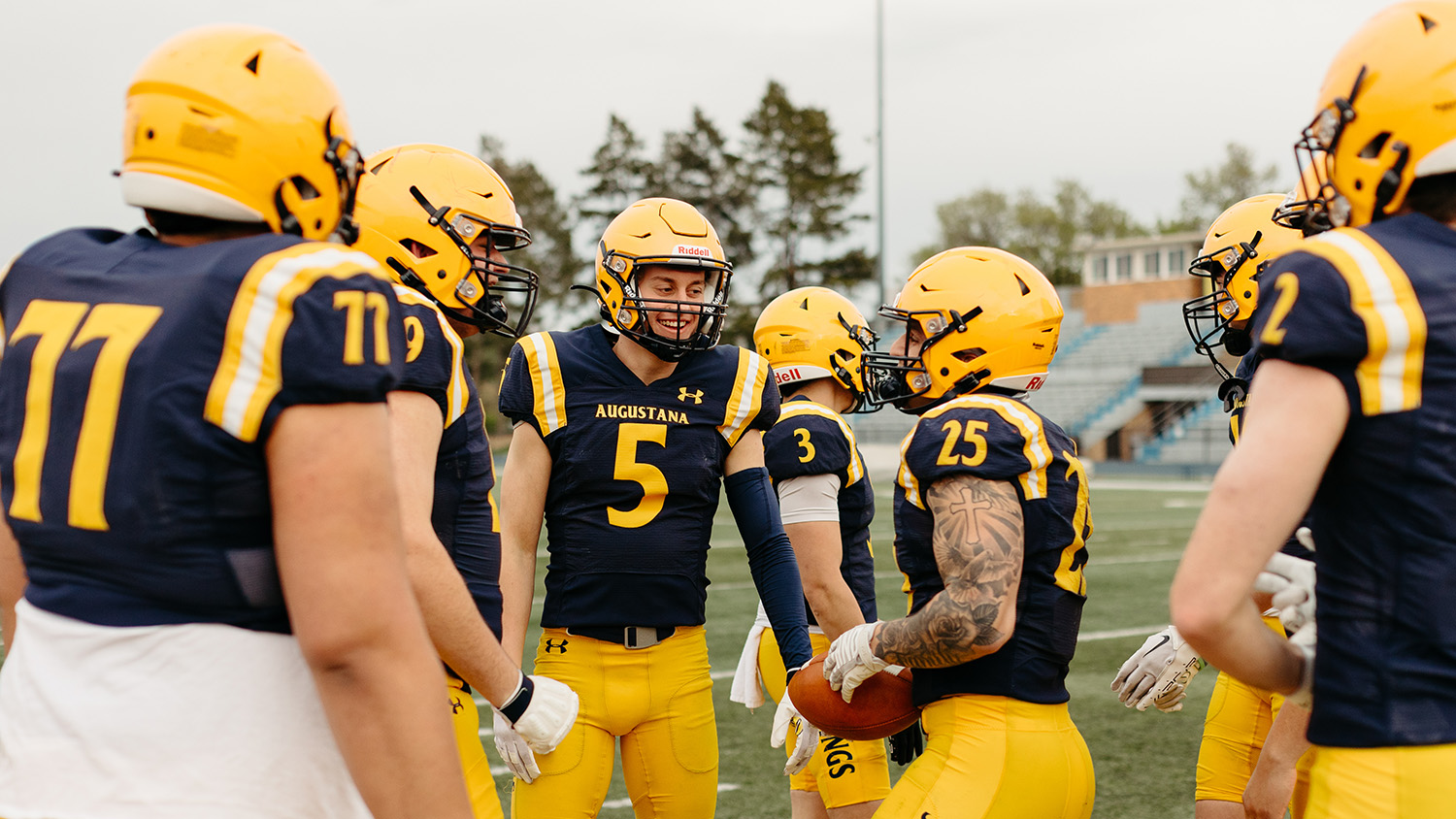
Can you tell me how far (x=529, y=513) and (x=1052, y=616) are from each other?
1516 millimetres

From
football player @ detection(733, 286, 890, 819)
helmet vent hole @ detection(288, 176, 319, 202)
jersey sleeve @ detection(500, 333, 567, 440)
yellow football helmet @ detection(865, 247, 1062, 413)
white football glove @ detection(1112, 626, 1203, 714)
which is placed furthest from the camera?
football player @ detection(733, 286, 890, 819)

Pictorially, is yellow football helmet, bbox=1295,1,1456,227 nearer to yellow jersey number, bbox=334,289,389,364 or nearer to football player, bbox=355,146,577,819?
yellow jersey number, bbox=334,289,389,364

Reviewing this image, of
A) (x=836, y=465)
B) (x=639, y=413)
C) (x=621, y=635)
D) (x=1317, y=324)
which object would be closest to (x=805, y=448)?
(x=836, y=465)

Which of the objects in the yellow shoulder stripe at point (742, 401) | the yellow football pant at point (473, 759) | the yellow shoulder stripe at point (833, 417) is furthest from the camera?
the yellow shoulder stripe at point (833, 417)

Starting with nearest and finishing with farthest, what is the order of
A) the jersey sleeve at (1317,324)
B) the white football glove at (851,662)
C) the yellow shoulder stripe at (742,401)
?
the jersey sleeve at (1317,324) → the white football glove at (851,662) → the yellow shoulder stripe at (742,401)

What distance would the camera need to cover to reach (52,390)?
1.47 meters

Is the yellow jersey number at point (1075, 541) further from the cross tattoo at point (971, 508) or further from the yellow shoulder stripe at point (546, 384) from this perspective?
the yellow shoulder stripe at point (546, 384)

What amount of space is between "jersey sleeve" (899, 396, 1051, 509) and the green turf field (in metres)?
2.83

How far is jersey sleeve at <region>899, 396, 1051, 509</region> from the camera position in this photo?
8.34 feet

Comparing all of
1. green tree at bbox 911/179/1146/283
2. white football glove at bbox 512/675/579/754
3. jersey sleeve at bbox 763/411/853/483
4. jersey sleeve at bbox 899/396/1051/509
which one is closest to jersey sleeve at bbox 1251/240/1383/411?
jersey sleeve at bbox 899/396/1051/509

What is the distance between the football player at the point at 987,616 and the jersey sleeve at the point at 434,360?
1.01 m

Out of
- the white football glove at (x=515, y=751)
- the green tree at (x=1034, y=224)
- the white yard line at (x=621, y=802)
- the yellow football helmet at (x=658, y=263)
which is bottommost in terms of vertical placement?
the white yard line at (x=621, y=802)

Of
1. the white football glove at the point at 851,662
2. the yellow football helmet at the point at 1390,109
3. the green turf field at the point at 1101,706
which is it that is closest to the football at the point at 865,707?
the white football glove at the point at 851,662

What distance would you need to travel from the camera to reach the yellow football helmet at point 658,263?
3.48 meters
